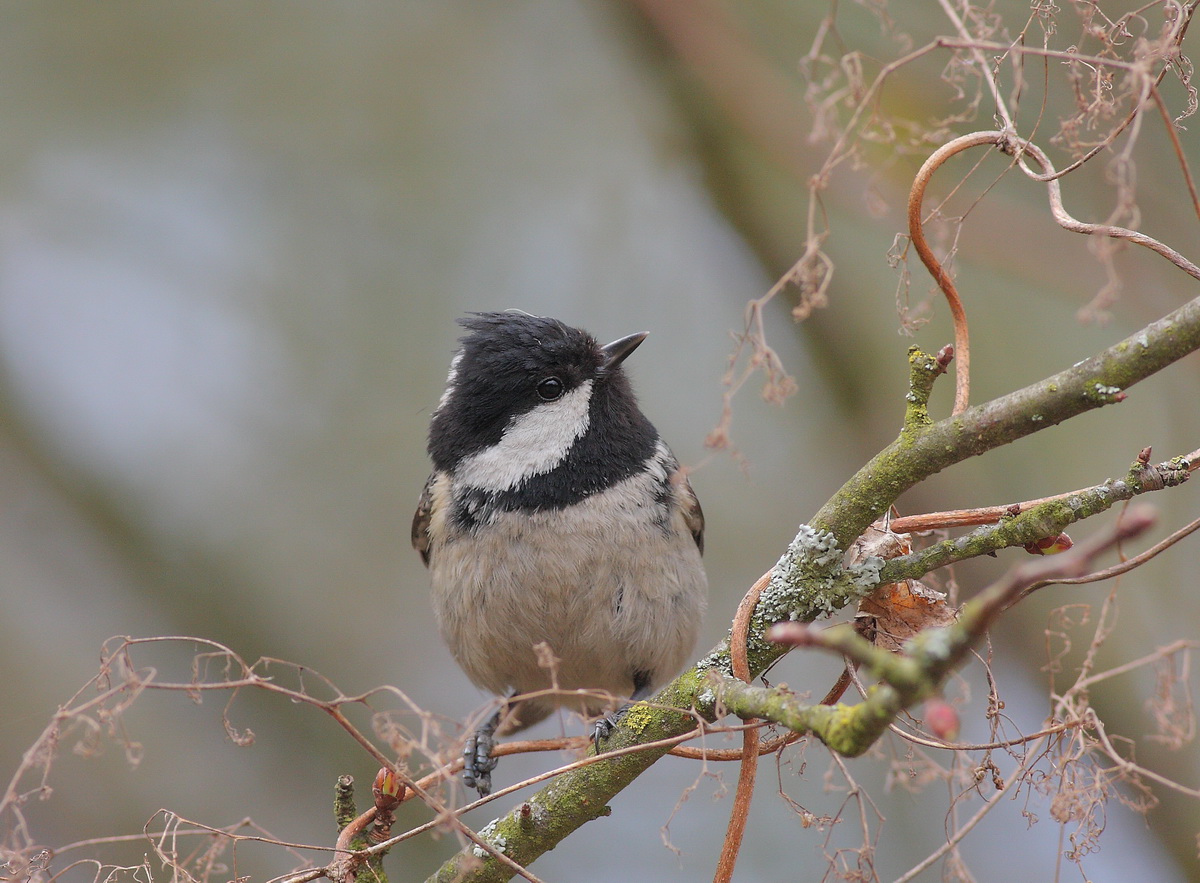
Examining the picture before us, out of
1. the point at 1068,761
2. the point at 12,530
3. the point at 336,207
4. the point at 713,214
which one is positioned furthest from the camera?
Result: the point at 336,207

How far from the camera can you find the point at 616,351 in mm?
3740

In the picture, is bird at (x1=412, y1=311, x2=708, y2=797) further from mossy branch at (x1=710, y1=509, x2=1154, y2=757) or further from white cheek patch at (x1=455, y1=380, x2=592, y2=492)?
mossy branch at (x1=710, y1=509, x2=1154, y2=757)

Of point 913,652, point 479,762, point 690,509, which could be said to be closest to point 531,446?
point 690,509

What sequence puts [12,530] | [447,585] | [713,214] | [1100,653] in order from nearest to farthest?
[447,585]
[1100,653]
[713,214]
[12,530]

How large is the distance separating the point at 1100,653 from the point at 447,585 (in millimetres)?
2631

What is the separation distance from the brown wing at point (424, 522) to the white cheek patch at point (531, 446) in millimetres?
289

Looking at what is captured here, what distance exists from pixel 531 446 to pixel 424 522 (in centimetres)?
74

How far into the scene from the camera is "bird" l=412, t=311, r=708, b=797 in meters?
3.38

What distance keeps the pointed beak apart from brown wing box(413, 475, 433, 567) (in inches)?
31.7

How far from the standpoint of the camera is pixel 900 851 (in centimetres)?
544

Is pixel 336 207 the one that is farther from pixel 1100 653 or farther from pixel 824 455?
pixel 1100 653

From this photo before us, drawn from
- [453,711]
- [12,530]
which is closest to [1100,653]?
[453,711]

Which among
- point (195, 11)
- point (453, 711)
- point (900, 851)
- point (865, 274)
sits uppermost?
point (195, 11)

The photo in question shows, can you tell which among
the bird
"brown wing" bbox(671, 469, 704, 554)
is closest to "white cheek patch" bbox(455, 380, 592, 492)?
the bird
